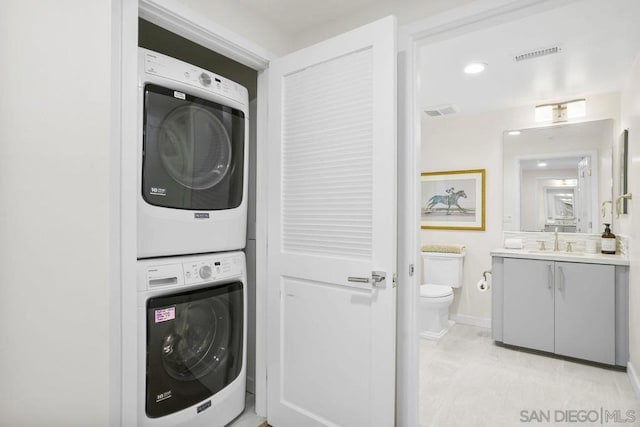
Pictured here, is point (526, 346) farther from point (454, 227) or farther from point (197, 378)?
point (197, 378)

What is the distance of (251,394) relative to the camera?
2287 millimetres

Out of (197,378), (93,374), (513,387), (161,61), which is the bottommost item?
(513,387)

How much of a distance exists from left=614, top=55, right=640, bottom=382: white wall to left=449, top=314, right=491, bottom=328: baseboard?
130cm

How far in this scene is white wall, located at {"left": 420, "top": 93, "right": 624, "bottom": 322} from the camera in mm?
3721

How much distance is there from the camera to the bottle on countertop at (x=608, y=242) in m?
2.98

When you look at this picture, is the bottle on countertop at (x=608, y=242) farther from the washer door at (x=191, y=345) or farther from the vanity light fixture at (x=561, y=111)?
the washer door at (x=191, y=345)

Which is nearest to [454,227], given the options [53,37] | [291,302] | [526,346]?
[526,346]

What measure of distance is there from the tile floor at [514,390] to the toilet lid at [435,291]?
1.54ft

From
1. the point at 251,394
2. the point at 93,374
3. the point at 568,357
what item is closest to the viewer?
the point at 93,374

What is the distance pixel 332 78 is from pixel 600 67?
238 centimetres

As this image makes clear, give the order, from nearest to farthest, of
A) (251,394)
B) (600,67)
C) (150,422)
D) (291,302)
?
(150,422) < (291,302) < (251,394) < (600,67)

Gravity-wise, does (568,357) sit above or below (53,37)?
below

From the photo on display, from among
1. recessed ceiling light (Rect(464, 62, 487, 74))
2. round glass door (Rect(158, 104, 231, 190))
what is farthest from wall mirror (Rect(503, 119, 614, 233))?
round glass door (Rect(158, 104, 231, 190))
